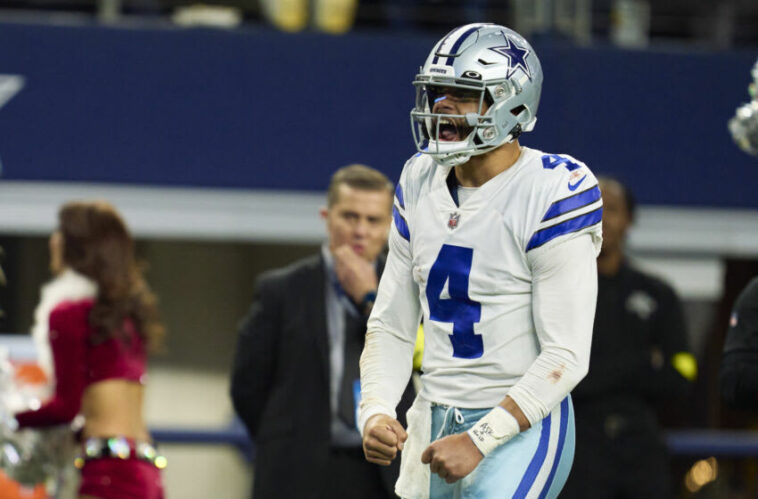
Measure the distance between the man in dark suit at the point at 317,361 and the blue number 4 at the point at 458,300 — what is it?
1.18 m

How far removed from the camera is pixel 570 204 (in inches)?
100

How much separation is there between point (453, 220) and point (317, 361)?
151cm

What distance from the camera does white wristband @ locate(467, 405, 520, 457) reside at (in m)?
2.47

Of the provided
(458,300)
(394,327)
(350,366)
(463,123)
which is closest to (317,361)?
(350,366)

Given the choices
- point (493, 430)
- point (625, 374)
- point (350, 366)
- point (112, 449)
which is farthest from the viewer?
point (625, 374)

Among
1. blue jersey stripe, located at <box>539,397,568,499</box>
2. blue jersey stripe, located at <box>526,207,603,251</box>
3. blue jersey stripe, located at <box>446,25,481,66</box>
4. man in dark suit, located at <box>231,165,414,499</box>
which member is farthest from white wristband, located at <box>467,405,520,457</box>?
man in dark suit, located at <box>231,165,414,499</box>

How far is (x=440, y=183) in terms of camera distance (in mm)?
2701

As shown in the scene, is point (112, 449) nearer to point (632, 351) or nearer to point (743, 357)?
point (632, 351)

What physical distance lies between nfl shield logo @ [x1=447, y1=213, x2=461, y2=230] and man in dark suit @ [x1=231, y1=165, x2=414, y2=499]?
3.86 ft

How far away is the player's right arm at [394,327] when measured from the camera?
2.69 meters

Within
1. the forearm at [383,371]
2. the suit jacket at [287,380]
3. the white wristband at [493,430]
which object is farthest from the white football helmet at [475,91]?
the suit jacket at [287,380]

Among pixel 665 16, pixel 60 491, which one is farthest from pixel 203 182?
pixel 665 16

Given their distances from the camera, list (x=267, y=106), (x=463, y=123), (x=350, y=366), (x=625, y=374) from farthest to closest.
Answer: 1. (x=267, y=106)
2. (x=625, y=374)
3. (x=350, y=366)
4. (x=463, y=123)

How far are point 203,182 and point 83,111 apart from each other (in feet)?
2.15
